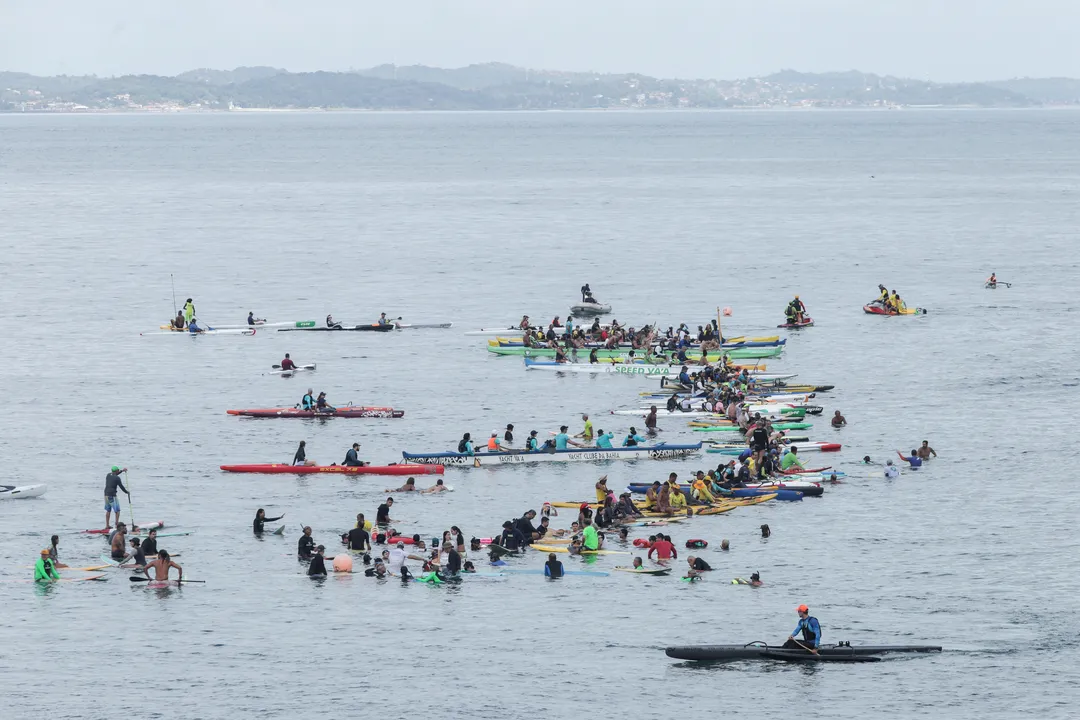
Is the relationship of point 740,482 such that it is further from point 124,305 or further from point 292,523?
point 124,305

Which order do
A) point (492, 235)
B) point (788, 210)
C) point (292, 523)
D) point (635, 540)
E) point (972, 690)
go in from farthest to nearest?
point (788, 210)
point (492, 235)
point (292, 523)
point (635, 540)
point (972, 690)

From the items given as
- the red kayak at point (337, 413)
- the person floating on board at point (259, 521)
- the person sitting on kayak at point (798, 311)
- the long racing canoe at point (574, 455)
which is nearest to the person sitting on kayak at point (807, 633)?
the person floating on board at point (259, 521)

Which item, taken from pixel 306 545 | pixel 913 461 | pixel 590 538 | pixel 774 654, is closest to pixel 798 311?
pixel 913 461

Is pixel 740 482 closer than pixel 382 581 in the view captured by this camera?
No

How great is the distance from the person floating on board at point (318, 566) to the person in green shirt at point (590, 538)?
8.21 m

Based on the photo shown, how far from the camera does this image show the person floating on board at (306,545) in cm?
4869

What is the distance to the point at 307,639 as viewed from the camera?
43.1 metres

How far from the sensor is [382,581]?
47312 millimetres

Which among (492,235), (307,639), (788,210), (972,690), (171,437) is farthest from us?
(788,210)

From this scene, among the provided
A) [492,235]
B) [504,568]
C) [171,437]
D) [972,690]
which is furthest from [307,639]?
[492,235]

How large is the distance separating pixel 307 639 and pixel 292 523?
10642 millimetres

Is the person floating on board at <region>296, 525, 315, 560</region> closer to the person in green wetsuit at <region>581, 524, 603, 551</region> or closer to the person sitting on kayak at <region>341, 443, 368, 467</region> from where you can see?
the person in green wetsuit at <region>581, 524, 603, 551</region>

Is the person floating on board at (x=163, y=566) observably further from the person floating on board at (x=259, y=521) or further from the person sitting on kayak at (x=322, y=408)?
the person sitting on kayak at (x=322, y=408)

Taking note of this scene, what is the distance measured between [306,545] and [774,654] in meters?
15.7
